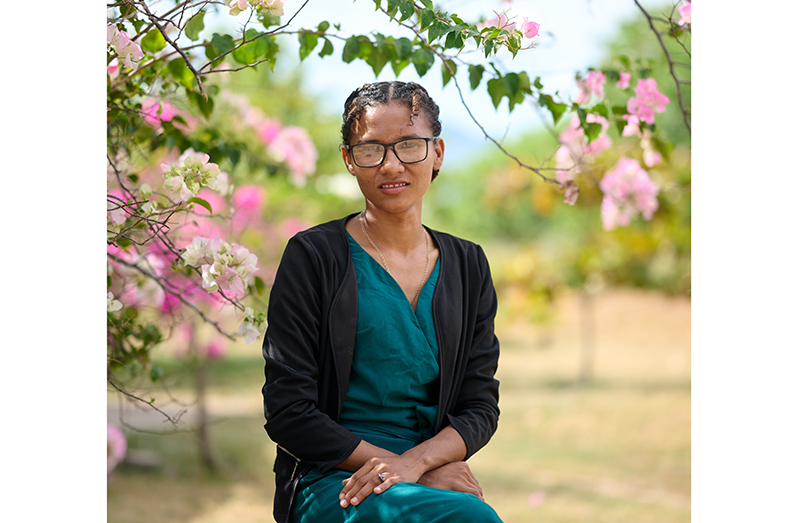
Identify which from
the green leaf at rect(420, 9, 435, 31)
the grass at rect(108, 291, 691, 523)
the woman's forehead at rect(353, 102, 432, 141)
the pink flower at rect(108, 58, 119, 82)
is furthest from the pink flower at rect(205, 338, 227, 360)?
the green leaf at rect(420, 9, 435, 31)

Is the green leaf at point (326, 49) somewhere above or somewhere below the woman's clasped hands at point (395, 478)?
above

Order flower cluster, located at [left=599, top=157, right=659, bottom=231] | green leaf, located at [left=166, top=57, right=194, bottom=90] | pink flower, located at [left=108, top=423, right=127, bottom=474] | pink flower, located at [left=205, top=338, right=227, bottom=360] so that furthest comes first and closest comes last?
pink flower, located at [left=205, top=338, right=227, bottom=360] → pink flower, located at [left=108, top=423, right=127, bottom=474] → flower cluster, located at [left=599, top=157, right=659, bottom=231] → green leaf, located at [left=166, top=57, right=194, bottom=90]

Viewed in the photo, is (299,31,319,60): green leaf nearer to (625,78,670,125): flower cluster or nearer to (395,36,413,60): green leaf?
(395,36,413,60): green leaf

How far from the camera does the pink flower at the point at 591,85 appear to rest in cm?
238

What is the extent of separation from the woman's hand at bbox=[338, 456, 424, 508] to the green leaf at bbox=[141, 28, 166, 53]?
1233 millimetres

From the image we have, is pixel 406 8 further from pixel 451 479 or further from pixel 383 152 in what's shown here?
pixel 451 479

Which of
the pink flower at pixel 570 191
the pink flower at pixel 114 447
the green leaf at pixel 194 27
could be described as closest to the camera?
the green leaf at pixel 194 27

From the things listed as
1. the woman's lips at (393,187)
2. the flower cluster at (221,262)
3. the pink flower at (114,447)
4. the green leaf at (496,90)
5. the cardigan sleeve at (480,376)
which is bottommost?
the pink flower at (114,447)

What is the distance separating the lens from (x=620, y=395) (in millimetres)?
8266

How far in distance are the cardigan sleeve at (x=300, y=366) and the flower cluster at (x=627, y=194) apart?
5.75 ft

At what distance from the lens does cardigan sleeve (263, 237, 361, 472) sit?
4.77 feet

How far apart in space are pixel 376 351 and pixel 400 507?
345 millimetres

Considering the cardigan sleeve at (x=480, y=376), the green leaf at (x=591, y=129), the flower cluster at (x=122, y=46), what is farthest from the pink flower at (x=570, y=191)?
the flower cluster at (x=122, y=46)

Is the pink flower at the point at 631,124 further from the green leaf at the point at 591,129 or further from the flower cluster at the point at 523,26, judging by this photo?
the flower cluster at the point at 523,26
